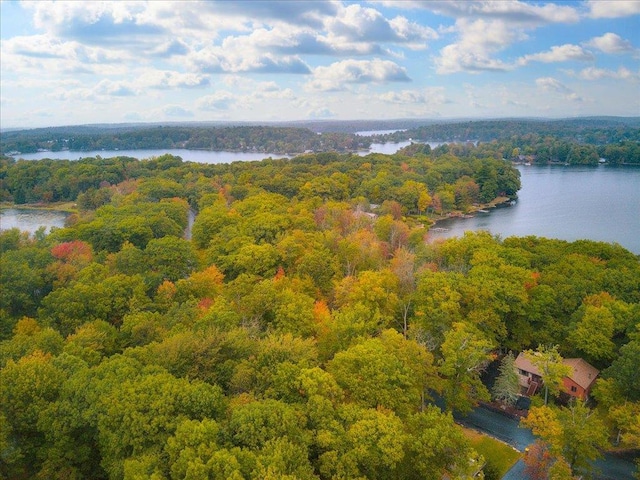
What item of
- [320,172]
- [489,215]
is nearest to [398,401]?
[489,215]

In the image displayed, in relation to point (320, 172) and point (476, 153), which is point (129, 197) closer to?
point (320, 172)

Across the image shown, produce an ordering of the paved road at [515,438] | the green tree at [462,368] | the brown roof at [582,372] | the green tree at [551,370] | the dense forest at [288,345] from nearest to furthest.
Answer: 1. the dense forest at [288,345]
2. the paved road at [515,438]
3. the green tree at [551,370]
4. the green tree at [462,368]
5. the brown roof at [582,372]

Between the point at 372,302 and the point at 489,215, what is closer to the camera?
the point at 372,302

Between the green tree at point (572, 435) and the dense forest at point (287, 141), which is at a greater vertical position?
the dense forest at point (287, 141)

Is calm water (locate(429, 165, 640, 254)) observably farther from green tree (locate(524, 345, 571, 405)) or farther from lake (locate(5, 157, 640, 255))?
green tree (locate(524, 345, 571, 405))

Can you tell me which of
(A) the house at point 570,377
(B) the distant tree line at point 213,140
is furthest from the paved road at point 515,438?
(B) the distant tree line at point 213,140

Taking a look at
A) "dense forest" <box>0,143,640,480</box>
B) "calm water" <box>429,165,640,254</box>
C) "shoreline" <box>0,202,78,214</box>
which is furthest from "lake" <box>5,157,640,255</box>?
"dense forest" <box>0,143,640,480</box>

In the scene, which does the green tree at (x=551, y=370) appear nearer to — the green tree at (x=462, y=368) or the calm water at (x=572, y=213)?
the green tree at (x=462, y=368)
